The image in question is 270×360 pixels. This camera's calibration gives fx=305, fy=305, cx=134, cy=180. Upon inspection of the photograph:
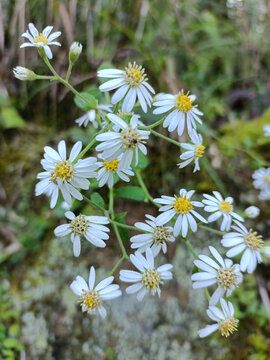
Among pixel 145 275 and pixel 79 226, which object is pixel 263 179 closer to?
pixel 145 275

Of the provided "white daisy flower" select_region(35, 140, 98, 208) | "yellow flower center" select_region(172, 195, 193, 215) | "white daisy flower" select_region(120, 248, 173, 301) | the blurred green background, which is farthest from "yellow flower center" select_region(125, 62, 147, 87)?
"white daisy flower" select_region(120, 248, 173, 301)

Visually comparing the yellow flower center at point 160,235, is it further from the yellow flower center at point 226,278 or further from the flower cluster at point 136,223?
the yellow flower center at point 226,278

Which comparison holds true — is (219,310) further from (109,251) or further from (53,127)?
(53,127)

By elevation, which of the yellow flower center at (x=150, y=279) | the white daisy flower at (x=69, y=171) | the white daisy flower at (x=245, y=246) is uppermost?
the white daisy flower at (x=69, y=171)

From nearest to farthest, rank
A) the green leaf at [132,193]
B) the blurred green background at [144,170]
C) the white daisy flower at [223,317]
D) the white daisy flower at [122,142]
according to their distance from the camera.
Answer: the white daisy flower at [122,142], the white daisy flower at [223,317], the green leaf at [132,193], the blurred green background at [144,170]

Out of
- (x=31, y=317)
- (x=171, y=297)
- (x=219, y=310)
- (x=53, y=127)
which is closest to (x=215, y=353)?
(x=171, y=297)

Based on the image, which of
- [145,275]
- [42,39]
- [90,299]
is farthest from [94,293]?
[42,39]

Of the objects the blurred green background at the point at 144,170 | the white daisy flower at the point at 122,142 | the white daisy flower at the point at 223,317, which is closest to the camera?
the white daisy flower at the point at 122,142

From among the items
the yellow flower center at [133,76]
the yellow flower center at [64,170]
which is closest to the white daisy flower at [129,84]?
the yellow flower center at [133,76]
